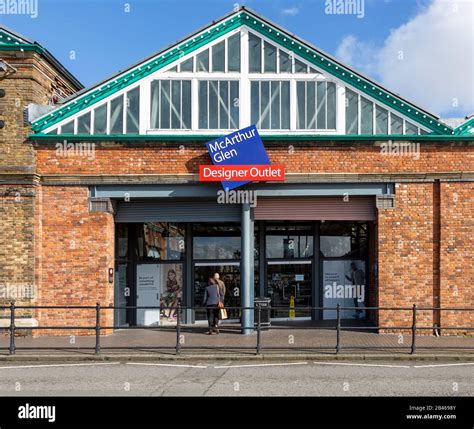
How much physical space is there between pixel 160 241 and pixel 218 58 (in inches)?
237

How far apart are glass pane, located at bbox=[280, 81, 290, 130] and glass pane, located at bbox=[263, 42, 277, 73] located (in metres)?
0.54

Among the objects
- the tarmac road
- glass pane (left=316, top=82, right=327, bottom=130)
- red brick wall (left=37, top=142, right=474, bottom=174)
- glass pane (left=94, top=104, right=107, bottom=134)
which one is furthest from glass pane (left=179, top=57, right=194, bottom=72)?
the tarmac road

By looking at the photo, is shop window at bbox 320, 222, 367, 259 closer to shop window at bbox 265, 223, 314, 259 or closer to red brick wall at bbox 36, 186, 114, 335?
shop window at bbox 265, 223, 314, 259

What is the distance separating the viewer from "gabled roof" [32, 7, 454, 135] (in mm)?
18172

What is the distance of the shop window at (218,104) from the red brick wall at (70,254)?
3.90m

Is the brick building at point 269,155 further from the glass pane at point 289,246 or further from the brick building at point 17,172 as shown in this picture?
the glass pane at point 289,246

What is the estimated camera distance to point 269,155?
1831cm

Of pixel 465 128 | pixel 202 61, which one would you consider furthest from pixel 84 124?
pixel 465 128

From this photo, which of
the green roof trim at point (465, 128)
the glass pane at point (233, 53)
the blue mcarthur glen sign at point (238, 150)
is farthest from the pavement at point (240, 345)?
the glass pane at point (233, 53)

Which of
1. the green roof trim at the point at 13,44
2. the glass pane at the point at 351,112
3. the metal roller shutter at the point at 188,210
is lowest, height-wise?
the metal roller shutter at the point at 188,210

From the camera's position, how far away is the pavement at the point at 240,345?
14.2 m

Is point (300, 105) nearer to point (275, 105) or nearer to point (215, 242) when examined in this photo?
point (275, 105)

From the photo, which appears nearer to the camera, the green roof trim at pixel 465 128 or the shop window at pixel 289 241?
the green roof trim at pixel 465 128

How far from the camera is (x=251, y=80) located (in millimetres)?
18531
